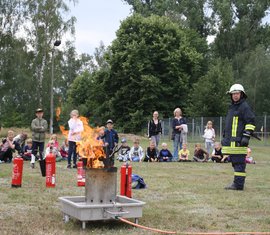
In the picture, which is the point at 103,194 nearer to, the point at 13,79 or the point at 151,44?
the point at 13,79

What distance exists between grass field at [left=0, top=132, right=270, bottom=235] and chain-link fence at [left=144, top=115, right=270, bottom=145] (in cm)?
2363

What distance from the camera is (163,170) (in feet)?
51.4

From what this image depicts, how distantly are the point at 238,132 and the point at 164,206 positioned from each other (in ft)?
10.0

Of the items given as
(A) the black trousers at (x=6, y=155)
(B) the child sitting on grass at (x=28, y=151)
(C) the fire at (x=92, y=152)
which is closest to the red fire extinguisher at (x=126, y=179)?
(C) the fire at (x=92, y=152)

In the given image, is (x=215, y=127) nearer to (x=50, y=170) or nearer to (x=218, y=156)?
(x=218, y=156)

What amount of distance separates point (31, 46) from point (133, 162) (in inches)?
1272

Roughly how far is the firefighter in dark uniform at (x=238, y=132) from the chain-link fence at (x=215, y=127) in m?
25.4

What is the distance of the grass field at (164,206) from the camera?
6.84 metres

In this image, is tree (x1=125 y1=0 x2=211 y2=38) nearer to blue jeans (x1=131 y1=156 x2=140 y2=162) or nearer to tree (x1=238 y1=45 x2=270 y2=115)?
tree (x1=238 y1=45 x2=270 y2=115)

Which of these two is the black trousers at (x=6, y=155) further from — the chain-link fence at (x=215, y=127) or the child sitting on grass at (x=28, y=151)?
the chain-link fence at (x=215, y=127)

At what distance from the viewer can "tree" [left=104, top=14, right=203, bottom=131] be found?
48250 mm

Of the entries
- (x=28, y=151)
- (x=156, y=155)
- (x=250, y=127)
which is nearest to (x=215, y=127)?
(x=156, y=155)

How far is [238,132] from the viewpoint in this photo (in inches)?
428

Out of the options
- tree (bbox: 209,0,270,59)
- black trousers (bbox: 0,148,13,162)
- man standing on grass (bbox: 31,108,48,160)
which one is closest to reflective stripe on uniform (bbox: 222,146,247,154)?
man standing on grass (bbox: 31,108,48,160)
